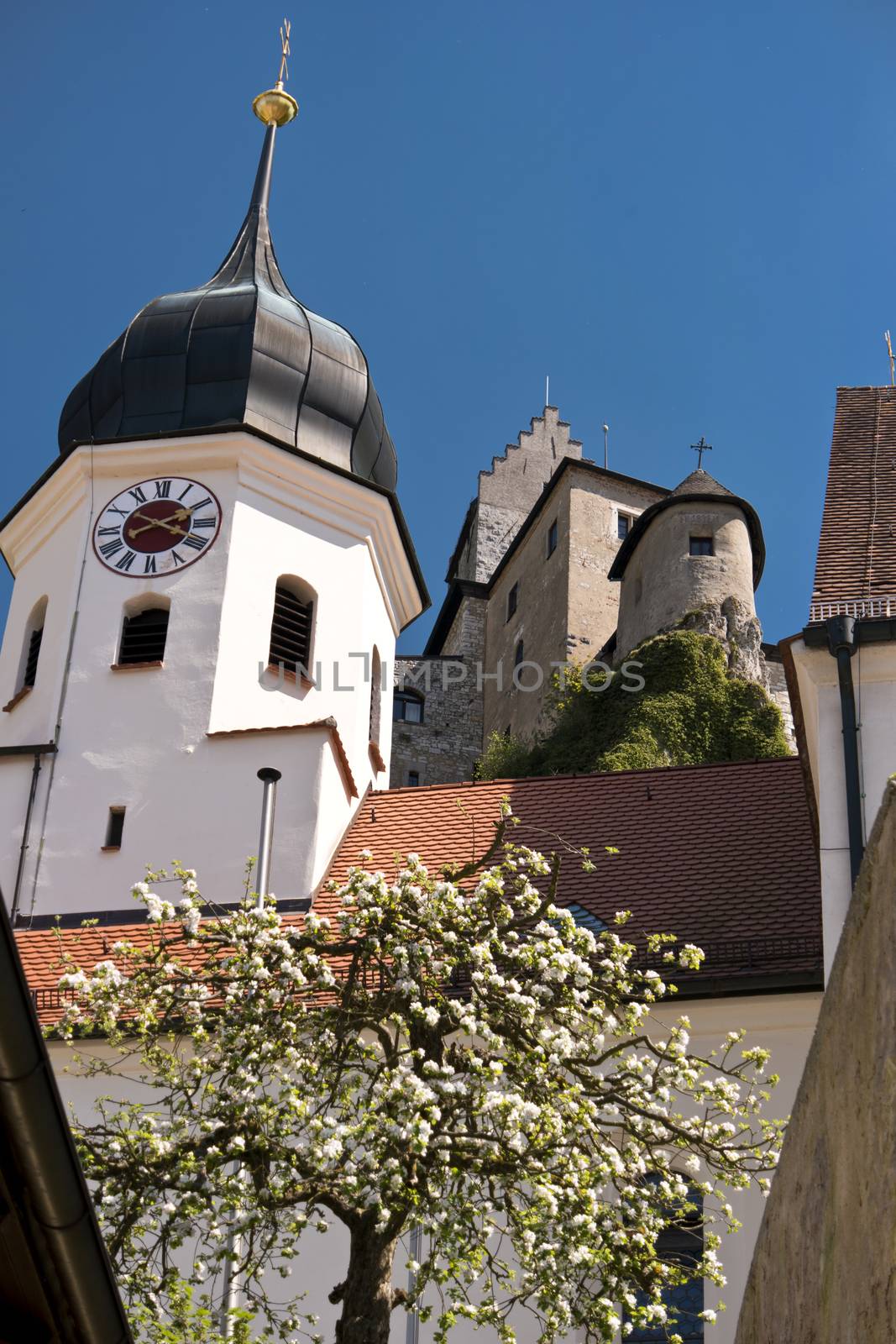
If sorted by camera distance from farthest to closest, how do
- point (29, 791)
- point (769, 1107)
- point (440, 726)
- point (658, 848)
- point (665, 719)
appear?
1. point (440, 726)
2. point (665, 719)
3. point (29, 791)
4. point (658, 848)
5. point (769, 1107)

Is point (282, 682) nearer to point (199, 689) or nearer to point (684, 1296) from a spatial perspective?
point (199, 689)

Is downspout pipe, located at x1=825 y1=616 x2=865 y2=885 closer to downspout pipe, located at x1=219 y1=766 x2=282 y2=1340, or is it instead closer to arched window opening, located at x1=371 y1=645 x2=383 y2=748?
downspout pipe, located at x1=219 y1=766 x2=282 y2=1340

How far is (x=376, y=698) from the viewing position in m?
19.9

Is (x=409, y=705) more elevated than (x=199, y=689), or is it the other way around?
(x=409, y=705)

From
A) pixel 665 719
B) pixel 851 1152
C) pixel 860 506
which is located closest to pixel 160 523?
pixel 860 506

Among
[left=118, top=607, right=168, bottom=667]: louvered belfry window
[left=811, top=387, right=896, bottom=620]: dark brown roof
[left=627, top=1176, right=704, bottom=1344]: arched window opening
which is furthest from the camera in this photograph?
[left=118, top=607, right=168, bottom=667]: louvered belfry window

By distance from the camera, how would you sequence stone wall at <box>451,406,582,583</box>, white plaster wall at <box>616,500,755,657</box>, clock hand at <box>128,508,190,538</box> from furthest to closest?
stone wall at <box>451,406,582,583</box>
white plaster wall at <box>616,500,755,657</box>
clock hand at <box>128,508,190,538</box>

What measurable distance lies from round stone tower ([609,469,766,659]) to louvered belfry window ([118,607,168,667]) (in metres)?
19.5

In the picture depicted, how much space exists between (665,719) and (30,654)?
1636cm

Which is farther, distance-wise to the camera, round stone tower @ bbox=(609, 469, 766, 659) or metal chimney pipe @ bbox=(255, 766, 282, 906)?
round stone tower @ bbox=(609, 469, 766, 659)

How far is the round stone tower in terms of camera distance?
37.7 metres

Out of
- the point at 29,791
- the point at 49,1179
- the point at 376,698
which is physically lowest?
the point at 49,1179

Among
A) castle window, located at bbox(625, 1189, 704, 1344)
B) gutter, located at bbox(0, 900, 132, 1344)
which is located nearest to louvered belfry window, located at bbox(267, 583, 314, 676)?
castle window, located at bbox(625, 1189, 704, 1344)

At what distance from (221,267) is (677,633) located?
15.3 metres
